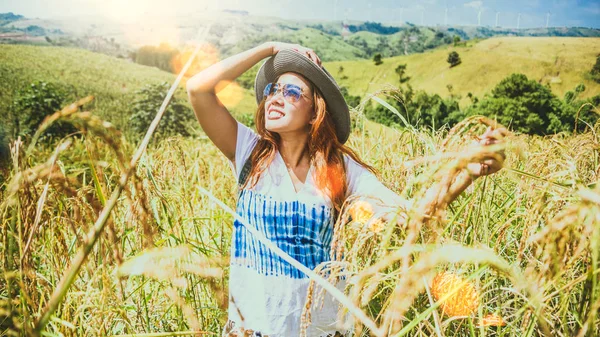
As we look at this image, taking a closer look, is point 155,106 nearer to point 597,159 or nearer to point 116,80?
point 597,159

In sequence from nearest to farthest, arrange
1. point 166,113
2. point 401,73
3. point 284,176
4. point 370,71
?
point 284,176
point 166,113
point 401,73
point 370,71

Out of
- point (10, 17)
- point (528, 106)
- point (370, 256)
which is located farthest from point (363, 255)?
point (10, 17)

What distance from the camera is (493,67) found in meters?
92.1

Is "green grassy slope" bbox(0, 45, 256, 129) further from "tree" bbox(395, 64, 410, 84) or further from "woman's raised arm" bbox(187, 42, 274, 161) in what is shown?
"tree" bbox(395, 64, 410, 84)

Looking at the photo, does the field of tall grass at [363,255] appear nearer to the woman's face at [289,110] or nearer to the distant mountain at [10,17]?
the woman's face at [289,110]

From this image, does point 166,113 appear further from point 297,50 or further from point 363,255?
point 363,255

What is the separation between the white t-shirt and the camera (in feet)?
5.89

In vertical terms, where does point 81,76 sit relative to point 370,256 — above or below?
below

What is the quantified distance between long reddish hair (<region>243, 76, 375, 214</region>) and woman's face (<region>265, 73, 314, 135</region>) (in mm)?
60

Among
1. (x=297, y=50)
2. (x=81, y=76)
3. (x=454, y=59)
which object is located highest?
(x=297, y=50)

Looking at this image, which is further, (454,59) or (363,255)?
(454,59)

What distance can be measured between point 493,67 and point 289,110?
105568mm

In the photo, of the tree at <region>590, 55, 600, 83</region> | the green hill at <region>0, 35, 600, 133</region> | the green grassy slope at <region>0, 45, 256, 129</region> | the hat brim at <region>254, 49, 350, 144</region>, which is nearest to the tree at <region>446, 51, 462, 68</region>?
the green hill at <region>0, 35, 600, 133</region>

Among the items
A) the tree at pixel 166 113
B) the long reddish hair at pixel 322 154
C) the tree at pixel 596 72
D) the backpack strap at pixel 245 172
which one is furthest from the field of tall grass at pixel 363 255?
the tree at pixel 596 72
